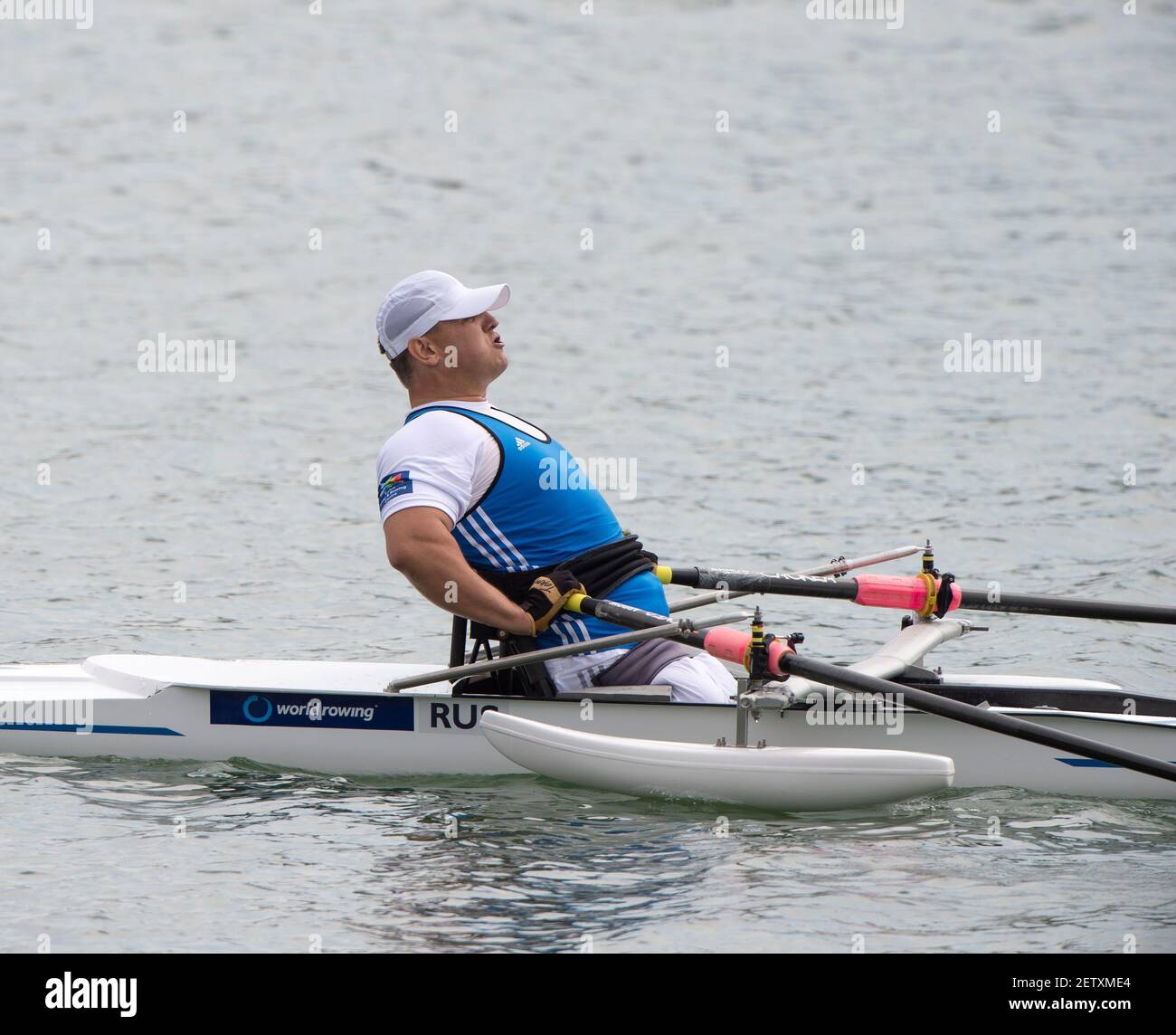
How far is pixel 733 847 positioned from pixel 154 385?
13.6 m

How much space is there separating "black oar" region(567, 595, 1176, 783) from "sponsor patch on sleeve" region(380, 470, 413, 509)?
67.5 inches

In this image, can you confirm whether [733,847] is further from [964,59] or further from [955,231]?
[964,59]

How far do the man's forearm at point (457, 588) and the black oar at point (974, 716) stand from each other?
1.15m

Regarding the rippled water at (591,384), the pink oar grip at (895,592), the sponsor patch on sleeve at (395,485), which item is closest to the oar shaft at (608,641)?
the rippled water at (591,384)

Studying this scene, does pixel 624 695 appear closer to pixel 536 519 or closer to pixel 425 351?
pixel 536 519

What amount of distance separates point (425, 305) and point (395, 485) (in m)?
0.83

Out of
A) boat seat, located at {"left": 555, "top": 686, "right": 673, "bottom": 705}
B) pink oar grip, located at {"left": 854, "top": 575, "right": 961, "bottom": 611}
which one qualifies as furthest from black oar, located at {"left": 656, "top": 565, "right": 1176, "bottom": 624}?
boat seat, located at {"left": 555, "top": 686, "right": 673, "bottom": 705}

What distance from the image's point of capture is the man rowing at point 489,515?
7.34 metres

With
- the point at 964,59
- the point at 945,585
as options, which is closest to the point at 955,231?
the point at 964,59

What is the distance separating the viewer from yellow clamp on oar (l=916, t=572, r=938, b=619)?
828 centimetres

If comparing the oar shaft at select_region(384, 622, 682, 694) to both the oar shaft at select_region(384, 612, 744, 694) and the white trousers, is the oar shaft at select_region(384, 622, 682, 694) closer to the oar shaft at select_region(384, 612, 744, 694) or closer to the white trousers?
the oar shaft at select_region(384, 612, 744, 694)

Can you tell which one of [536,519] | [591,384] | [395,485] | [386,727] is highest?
[591,384]

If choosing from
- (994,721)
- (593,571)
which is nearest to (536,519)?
(593,571)

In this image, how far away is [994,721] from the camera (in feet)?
22.8
